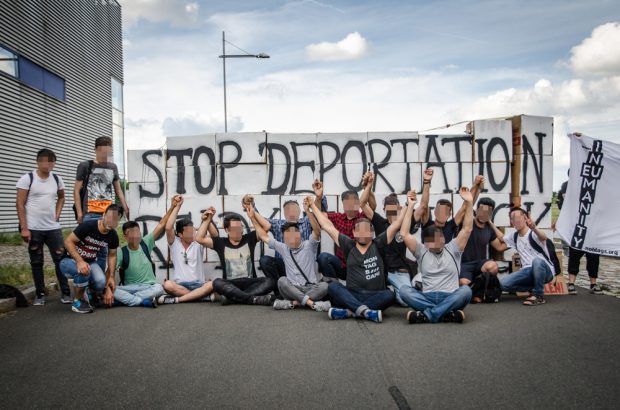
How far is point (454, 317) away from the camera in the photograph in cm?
561

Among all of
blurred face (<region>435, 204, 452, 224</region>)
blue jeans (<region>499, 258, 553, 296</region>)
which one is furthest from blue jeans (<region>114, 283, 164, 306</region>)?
blue jeans (<region>499, 258, 553, 296</region>)

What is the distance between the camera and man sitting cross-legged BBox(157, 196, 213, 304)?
7121mm

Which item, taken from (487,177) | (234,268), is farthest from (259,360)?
(487,177)

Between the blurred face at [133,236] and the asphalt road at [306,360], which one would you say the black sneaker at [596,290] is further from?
the blurred face at [133,236]

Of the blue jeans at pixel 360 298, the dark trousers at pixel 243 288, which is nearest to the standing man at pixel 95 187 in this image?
the dark trousers at pixel 243 288

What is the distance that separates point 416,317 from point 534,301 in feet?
7.16

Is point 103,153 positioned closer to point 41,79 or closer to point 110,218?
point 110,218

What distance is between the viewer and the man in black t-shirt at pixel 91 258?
20.9 feet

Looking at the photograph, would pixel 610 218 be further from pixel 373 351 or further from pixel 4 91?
pixel 4 91

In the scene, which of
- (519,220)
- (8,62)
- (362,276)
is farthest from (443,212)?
(8,62)

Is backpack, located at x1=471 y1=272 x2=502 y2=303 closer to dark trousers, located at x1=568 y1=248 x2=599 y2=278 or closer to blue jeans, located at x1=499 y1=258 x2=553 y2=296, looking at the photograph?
blue jeans, located at x1=499 y1=258 x2=553 y2=296

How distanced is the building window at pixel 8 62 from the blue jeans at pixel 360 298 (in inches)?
561

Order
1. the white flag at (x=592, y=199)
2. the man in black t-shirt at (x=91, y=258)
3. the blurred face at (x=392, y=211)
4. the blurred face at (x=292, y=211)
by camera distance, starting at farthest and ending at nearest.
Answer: the white flag at (x=592, y=199) → the blurred face at (x=292, y=211) → the blurred face at (x=392, y=211) → the man in black t-shirt at (x=91, y=258)

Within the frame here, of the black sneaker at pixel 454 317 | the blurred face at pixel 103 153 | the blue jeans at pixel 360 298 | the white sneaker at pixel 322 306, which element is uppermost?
the blurred face at pixel 103 153
